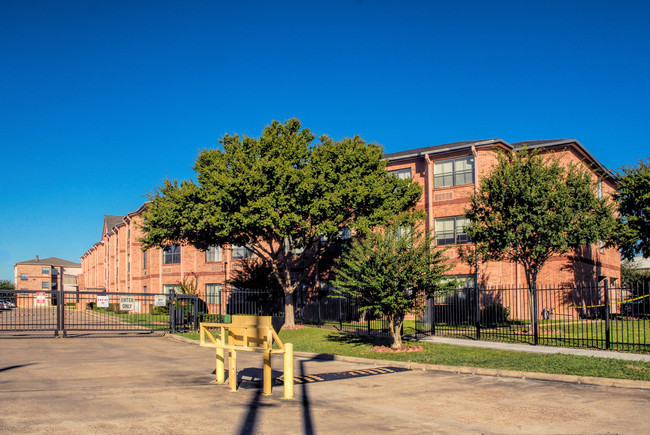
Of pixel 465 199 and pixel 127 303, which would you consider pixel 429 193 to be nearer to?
pixel 465 199

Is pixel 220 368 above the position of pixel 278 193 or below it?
below

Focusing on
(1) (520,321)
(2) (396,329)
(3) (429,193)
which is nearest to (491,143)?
(3) (429,193)

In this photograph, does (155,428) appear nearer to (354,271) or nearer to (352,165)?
(354,271)

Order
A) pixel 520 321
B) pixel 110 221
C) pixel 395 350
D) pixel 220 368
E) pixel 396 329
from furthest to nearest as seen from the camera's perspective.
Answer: pixel 110 221 < pixel 520 321 < pixel 396 329 < pixel 395 350 < pixel 220 368

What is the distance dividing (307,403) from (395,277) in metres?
7.55

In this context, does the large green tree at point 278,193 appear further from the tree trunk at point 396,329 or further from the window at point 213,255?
the window at point 213,255

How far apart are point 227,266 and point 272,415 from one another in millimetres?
34725

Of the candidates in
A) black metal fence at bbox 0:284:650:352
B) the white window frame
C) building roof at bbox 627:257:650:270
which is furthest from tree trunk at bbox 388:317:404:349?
building roof at bbox 627:257:650:270

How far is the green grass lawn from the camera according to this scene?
11.8 metres

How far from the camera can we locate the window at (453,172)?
3212 centimetres

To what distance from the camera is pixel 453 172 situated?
32656 millimetres

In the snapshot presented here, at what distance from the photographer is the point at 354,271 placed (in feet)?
55.7

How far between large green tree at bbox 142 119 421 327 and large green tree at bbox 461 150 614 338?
16.1 ft

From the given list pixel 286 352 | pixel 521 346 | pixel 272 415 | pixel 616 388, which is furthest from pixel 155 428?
pixel 521 346
